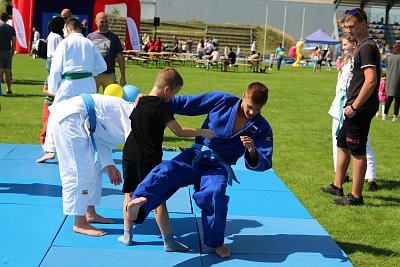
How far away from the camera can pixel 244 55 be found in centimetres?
4366

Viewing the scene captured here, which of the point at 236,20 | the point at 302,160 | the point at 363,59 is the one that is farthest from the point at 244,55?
the point at 363,59

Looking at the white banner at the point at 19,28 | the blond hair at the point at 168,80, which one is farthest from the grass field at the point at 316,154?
the white banner at the point at 19,28

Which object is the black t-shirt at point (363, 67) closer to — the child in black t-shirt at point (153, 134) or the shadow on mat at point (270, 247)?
the shadow on mat at point (270, 247)

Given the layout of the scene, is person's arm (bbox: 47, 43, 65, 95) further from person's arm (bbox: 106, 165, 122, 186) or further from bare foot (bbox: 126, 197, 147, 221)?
bare foot (bbox: 126, 197, 147, 221)

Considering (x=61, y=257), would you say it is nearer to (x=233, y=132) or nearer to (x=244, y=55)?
(x=233, y=132)

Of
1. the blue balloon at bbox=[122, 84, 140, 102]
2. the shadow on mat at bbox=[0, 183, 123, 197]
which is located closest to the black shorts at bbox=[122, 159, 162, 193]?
the blue balloon at bbox=[122, 84, 140, 102]

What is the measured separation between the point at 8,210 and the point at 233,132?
2220 millimetres

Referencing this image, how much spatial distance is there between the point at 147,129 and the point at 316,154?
17.5 feet

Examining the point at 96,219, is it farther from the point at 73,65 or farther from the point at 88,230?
the point at 73,65

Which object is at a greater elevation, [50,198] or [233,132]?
[233,132]

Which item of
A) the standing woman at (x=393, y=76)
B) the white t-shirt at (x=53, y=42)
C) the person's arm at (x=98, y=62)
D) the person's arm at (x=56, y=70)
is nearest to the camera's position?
the person's arm at (x=56, y=70)

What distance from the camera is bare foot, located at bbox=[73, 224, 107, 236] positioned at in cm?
464

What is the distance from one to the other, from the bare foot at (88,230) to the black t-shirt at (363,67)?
2.87 meters

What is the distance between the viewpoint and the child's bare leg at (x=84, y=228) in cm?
466
